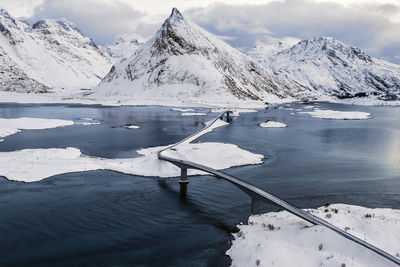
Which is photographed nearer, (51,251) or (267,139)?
(51,251)

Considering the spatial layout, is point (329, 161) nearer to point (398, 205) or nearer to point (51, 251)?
point (398, 205)

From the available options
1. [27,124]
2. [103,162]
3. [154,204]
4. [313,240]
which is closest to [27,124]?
[27,124]

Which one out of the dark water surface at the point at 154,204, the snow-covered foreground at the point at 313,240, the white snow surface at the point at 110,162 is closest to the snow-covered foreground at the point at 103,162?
the white snow surface at the point at 110,162

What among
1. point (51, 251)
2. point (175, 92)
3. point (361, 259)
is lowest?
point (51, 251)

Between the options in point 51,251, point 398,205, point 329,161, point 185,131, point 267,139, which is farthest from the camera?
point 185,131

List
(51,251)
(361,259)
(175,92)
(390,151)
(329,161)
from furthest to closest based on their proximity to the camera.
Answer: (175,92) < (390,151) < (329,161) < (51,251) < (361,259)

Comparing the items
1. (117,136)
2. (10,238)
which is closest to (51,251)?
(10,238)

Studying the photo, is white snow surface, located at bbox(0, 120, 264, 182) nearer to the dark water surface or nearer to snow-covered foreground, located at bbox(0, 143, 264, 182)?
snow-covered foreground, located at bbox(0, 143, 264, 182)
